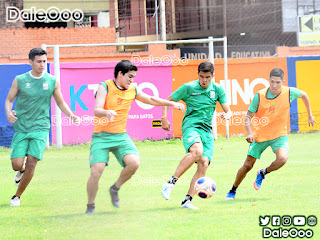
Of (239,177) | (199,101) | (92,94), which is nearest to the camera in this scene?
(199,101)

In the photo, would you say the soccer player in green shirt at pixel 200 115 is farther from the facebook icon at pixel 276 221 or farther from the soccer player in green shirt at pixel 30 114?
the soccer player in green shirt at pixel 30 114

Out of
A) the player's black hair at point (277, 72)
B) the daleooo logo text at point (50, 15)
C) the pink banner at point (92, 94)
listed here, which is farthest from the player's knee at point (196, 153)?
the daleooo logo text at point (50, 15)

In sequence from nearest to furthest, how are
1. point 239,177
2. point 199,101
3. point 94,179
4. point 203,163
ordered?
point 94,179
point 203,163
point 199,101
point 239,177

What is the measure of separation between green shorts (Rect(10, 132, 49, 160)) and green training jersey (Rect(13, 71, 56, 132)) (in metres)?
0.08

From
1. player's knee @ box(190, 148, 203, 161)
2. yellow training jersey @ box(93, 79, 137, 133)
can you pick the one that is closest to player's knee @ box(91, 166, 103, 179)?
yellow training jersey @ box(93, 79, 137, 133)

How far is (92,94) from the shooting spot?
1762 centimetres

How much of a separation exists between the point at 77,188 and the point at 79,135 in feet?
28.7

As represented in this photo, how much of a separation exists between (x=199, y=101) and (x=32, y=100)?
222 cm

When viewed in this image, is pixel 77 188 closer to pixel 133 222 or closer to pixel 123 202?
pixel 123 202

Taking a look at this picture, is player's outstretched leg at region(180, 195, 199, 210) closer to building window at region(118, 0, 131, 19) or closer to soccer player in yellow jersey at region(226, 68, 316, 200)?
soccer player in yellow jersey at region(226, 68, 316, 200)

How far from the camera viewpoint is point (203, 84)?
852cm

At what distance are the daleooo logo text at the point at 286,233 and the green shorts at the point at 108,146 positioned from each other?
6.57 feet

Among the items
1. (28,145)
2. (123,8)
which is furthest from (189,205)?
(123,8)

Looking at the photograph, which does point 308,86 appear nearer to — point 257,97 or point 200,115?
point 257,97
